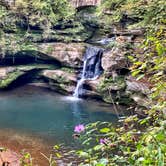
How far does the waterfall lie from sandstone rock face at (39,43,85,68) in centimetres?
29

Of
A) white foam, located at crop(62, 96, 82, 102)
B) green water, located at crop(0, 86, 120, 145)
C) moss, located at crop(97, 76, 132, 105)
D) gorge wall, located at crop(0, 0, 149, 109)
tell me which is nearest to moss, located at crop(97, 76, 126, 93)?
moss, located at crop(97, 76, 132, 105)

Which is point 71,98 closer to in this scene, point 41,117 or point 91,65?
point 91,65

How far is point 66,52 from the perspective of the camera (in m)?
15.4

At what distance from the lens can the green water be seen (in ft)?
32.0

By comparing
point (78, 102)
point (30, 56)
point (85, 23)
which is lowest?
point (78, 102)

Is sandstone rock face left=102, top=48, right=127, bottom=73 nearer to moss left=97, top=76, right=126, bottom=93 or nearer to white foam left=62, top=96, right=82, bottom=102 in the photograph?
moss left=97, top=76, right=126, bottom=93

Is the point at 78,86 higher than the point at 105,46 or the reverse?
the reverse

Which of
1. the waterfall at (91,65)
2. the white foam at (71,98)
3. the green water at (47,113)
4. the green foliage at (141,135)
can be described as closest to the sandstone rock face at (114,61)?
the green water at (47,113)

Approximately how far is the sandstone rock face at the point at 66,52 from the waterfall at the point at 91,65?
29 centimetres

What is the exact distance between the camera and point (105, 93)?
13.2 meters

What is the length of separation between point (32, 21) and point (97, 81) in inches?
188

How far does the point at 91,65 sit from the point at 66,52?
4.54 ft

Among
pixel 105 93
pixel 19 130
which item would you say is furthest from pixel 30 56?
pixel 19 130

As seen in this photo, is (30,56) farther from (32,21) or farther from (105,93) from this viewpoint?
(105,93)
